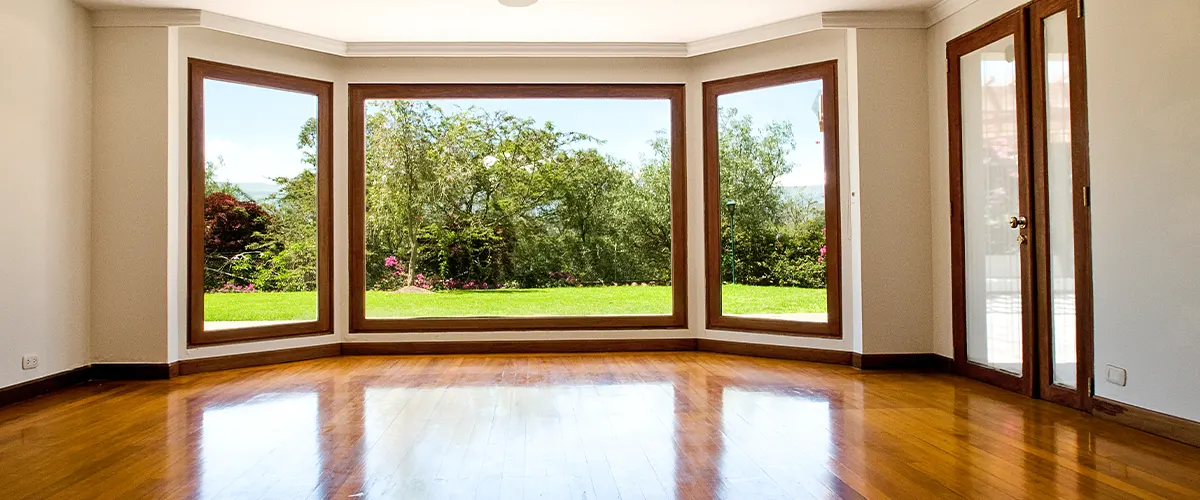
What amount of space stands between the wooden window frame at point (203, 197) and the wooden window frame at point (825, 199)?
10.1 feet

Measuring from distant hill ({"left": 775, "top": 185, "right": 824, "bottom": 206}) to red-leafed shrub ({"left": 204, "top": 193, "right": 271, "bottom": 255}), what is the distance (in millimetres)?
Answer: 4035

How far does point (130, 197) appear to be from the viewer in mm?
5594

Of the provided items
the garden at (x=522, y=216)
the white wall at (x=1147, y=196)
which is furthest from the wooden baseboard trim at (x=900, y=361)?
the white wall at (x=1147, y=196)

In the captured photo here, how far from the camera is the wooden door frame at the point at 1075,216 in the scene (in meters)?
4.20

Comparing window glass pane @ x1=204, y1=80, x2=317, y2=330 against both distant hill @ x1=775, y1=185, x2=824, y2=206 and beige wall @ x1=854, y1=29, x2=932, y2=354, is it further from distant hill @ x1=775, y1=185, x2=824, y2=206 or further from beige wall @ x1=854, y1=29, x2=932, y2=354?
beige wall @ x1=854, y1=29, x2=932, y2=354

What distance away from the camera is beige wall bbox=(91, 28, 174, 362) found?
5570 mm

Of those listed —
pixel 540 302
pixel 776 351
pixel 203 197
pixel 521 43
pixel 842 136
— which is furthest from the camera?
pixel 540 302

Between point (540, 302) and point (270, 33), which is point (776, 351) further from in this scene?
point (270, 33)

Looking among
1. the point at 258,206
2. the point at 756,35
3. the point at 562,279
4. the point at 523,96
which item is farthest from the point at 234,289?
the point at 756,35

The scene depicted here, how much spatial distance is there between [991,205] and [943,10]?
56.2 inches

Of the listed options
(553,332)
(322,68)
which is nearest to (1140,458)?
(553,332)

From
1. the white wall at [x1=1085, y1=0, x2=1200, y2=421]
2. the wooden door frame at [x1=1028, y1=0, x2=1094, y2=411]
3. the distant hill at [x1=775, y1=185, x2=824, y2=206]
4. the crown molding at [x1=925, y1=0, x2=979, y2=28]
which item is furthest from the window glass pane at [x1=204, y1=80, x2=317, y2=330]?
the white wall at [x1=1085, y1=0, x2=1200, y2=421]

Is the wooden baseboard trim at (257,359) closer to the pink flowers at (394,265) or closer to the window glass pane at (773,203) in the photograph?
the pink flowers at (394,265)

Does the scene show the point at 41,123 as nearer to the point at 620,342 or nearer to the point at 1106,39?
the point at 620,342
